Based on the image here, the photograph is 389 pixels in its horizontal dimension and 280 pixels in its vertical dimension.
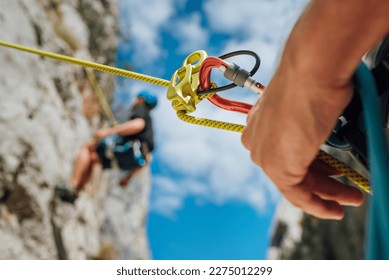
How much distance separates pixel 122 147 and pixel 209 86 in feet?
17.6

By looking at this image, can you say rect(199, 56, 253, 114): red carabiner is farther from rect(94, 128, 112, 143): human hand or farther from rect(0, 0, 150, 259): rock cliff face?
rect(0, 0, 150, 259): rock cliff face

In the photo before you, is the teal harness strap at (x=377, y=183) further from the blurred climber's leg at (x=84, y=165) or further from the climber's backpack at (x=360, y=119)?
Answer: the blurred climber's leg at (x=84, y=165)

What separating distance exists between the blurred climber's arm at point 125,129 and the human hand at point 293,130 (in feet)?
19.2

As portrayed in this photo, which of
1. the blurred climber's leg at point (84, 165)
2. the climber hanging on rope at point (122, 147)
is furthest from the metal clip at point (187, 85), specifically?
the blurred climber's leg at point (84, 165)

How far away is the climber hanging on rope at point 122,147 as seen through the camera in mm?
6836

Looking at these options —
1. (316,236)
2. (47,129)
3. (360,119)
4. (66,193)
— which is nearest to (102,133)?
(66,193)

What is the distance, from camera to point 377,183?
745mm

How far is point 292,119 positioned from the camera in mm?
826

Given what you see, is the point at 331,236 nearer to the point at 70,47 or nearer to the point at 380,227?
the point at 70,47

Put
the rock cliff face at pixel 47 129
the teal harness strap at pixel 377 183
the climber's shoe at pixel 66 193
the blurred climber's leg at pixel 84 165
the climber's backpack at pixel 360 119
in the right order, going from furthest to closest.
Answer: the climber's shoe at pixel 66 193, the blurred climber's leg at pixel 84 165, the rock cliff face at pixel 47 129, the climber's backpack at pixel 360 119, the teal harness strap at pixel 377 183

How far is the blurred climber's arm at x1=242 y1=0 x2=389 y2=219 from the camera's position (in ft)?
2.37

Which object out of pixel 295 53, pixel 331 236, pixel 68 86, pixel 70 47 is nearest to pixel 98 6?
pixel 70 47
